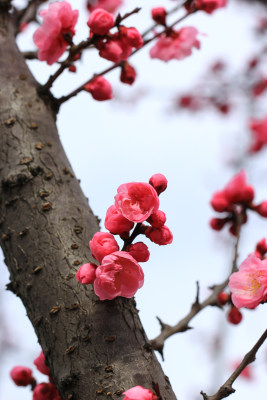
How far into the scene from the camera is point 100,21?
Answer: 4.85 feet

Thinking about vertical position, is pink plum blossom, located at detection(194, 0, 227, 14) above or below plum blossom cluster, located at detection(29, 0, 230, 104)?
above

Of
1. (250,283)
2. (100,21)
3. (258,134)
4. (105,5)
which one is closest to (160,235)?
(250,283)

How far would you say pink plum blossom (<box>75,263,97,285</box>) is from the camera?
110cm

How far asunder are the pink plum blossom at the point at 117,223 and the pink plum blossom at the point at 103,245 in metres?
0.02

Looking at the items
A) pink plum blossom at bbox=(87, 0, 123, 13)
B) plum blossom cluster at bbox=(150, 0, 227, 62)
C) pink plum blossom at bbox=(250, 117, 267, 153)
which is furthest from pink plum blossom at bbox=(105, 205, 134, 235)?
pink plum blossom at bbox=(250, 117, 267, 153)

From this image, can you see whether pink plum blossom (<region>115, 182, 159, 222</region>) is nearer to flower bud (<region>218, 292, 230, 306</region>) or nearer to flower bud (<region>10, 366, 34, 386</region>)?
flower bud (<region>218, 292, 230, 306</region>)

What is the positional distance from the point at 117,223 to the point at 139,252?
88mm

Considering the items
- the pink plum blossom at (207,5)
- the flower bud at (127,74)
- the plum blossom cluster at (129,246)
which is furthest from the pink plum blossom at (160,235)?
the pink plum blossom at (207,5)

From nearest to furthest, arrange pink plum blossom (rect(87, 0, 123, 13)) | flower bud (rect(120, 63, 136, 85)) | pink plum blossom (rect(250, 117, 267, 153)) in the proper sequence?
flower bud (rect(120, 63, 136, 85)), pink plum blossom (rect(87, 0, 123, 13)), pink plum blossom (rect(250, 117, 267, 153))

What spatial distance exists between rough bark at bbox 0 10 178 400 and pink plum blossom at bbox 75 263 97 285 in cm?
7

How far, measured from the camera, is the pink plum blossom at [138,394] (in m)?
0.96

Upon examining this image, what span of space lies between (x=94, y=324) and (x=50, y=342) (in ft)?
0.44

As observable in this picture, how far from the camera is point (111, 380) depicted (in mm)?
1060

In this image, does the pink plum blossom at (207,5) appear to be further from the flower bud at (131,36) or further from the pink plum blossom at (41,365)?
the pink plum blossom at (41,365)
